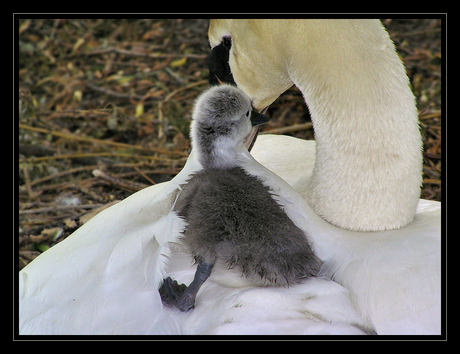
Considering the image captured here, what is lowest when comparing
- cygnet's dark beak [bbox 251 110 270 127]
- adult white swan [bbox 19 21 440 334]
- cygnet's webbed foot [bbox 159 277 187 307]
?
cygnet's webbed foot [bbox 159 277 187 307]

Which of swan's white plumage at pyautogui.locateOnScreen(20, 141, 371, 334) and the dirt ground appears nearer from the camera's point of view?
swan's white plumage at pyautogui.locateOnScreen(20, 141, 371, 334)

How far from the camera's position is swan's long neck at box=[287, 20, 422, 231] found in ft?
5.36

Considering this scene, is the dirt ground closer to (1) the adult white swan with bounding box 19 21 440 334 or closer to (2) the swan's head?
(2) the swan's head

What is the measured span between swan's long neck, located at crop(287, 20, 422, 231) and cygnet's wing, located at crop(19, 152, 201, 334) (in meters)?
0.56

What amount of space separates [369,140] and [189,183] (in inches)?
21.3

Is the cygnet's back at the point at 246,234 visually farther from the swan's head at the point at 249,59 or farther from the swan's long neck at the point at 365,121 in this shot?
the swan's head at the point at 249,59

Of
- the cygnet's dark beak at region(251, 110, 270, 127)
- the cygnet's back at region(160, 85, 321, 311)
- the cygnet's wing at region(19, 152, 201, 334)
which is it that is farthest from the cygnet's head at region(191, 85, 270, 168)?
the cygnet's wing at region(19, 152, 201, 334)

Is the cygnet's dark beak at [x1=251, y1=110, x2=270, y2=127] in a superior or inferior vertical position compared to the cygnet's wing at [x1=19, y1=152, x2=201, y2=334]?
superior

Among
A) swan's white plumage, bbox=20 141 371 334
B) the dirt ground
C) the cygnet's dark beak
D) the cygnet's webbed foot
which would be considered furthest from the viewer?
the dirt ground

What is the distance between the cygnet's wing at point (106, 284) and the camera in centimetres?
138

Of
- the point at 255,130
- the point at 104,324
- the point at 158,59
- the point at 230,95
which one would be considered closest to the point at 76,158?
the point at 158,59

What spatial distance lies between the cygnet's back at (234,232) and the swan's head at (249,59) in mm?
435

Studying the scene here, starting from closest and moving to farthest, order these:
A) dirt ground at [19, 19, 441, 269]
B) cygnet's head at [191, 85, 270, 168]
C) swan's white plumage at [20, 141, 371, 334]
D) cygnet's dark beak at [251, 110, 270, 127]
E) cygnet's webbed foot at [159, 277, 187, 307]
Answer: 1. swan's white plumage at [20, 141, 371, 334]
2. cygnet's webbed foot at [159, 277, 187, 307]
3. cygnet's head at [191, 85, 270, 168]
4. cygnet's dark beak at [251, 110, 270, 127]
5. dirt ground at [19, 19, 441, 269]

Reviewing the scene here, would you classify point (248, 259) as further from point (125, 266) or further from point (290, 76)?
point (290, 76)
